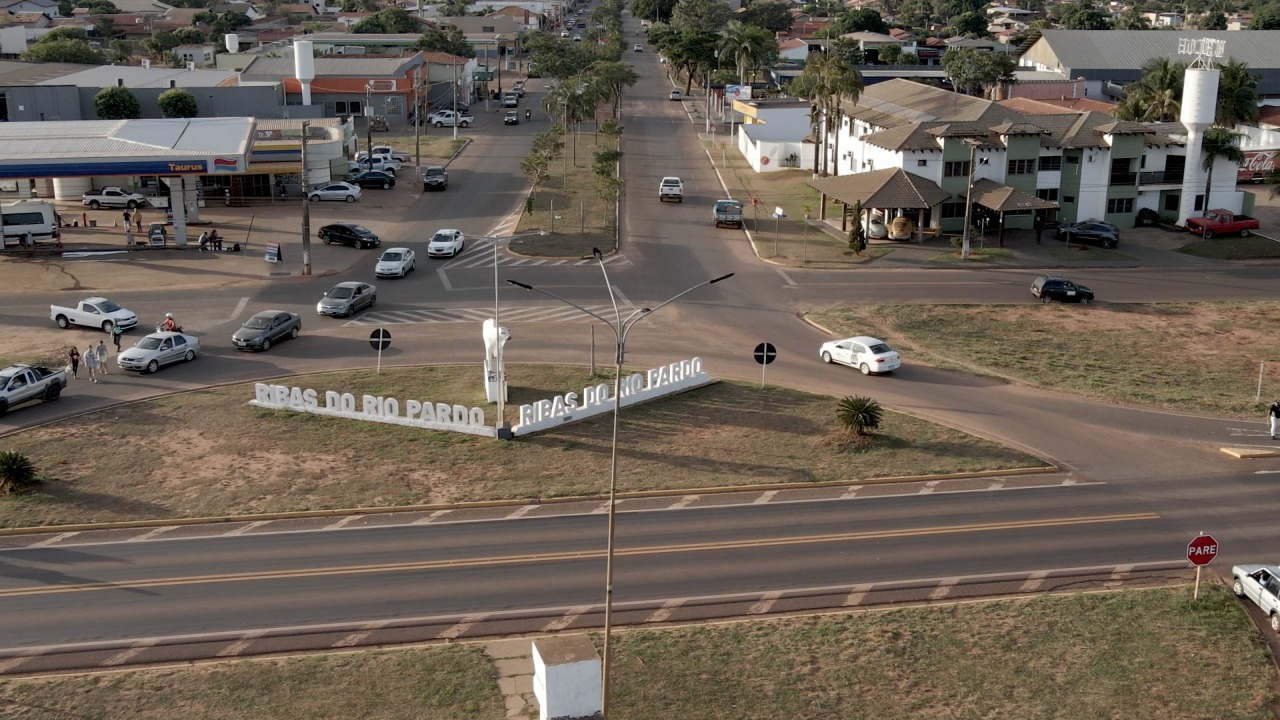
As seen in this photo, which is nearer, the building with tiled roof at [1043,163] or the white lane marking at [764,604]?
the white lane marking at [764,604]

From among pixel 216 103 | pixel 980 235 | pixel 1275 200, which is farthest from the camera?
pixel 216 103

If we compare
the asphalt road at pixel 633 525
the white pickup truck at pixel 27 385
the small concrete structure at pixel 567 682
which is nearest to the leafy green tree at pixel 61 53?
the asphalt road at pixel 633 525

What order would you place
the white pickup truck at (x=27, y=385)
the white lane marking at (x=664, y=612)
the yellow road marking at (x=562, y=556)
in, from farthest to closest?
the white pickup truck at (x=27, y=385)
the yellow road marking at (x=562, y=556)
the white lane marking at (x=664, y=612)

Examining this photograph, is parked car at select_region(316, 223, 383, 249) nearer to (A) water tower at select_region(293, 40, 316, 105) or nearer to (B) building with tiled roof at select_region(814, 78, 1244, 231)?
(B) building with tiled roof at select_region(814, 78, 1244, 231)

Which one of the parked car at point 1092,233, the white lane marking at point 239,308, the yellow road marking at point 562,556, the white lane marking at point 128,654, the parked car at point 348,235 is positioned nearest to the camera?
the white lane marking at point 128,654

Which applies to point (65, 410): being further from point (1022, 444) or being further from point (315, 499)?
point (1022, 444)

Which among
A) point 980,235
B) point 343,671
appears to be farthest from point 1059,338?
point 343,671

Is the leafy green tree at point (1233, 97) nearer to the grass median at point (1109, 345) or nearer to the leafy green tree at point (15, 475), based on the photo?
the grass median at point (1109, 345)
